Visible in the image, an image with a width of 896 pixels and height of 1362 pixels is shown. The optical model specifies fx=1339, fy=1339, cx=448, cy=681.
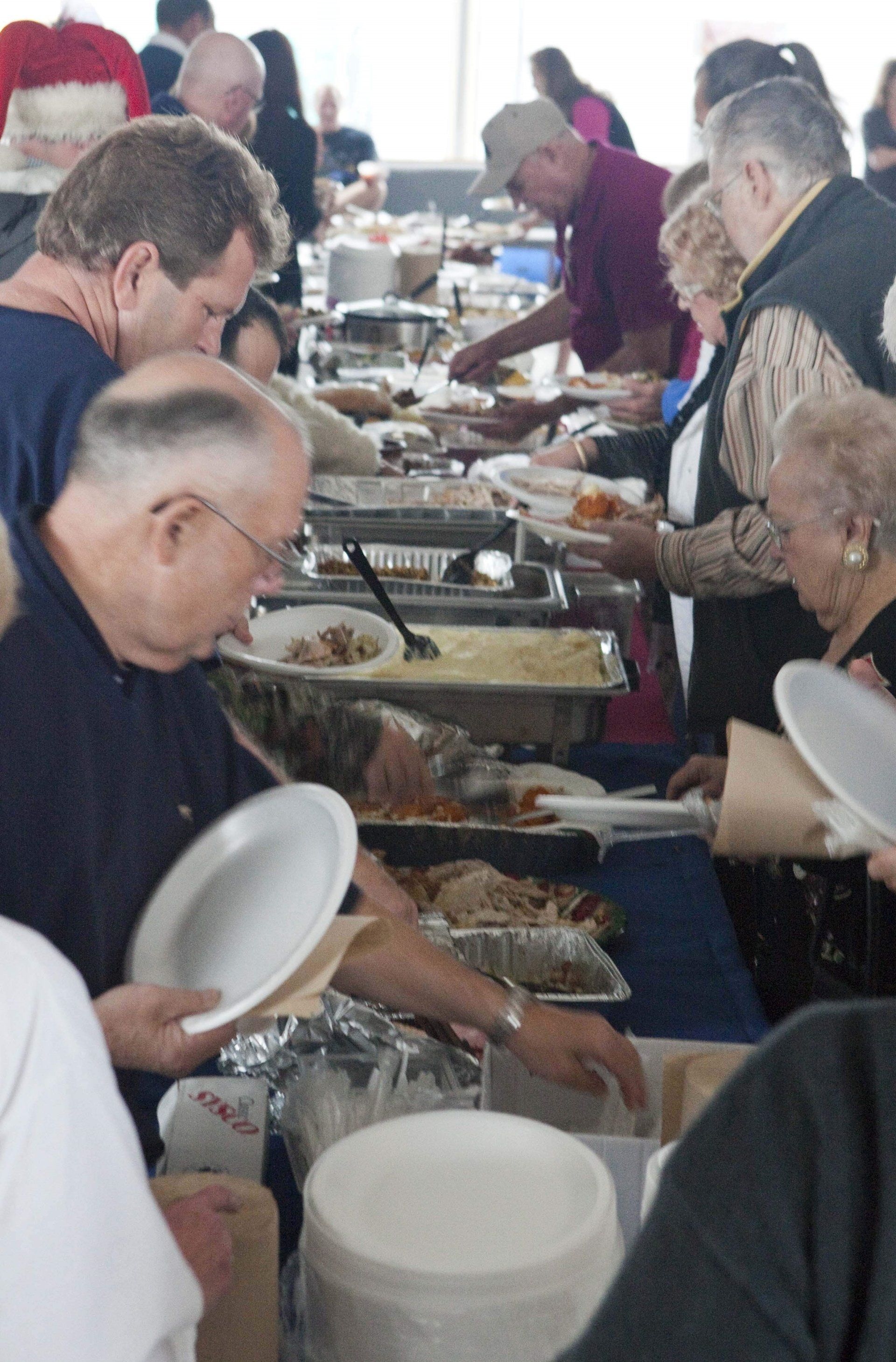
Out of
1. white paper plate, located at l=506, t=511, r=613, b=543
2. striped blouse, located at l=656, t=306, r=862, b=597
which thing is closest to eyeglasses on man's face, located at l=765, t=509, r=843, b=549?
striped blouse, located at l=656, t=306, r=862, b=597

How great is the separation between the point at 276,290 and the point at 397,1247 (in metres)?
3.88

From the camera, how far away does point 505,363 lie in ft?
17.1

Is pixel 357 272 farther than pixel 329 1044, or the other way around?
pixel 357 272

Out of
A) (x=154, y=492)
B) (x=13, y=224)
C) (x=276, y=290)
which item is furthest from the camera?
(x=276, y=290)

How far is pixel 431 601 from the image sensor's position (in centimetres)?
242

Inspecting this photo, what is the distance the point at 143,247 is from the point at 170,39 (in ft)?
14.1

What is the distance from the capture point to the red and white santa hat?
256cm

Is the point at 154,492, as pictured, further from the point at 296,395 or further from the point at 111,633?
the point at 296,395

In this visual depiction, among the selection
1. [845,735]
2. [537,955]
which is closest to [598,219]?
[537,955]

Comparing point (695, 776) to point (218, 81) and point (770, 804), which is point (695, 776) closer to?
point (770, 804)

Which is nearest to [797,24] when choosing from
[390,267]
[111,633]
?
[390,267]

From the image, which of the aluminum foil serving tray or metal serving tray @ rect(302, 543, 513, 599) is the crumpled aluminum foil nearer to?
metal serving tray @ rect(302, 543, 513, 599)

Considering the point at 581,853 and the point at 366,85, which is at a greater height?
the point at 366,85

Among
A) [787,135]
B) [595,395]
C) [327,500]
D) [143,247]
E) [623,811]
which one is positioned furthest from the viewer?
[595,395]
